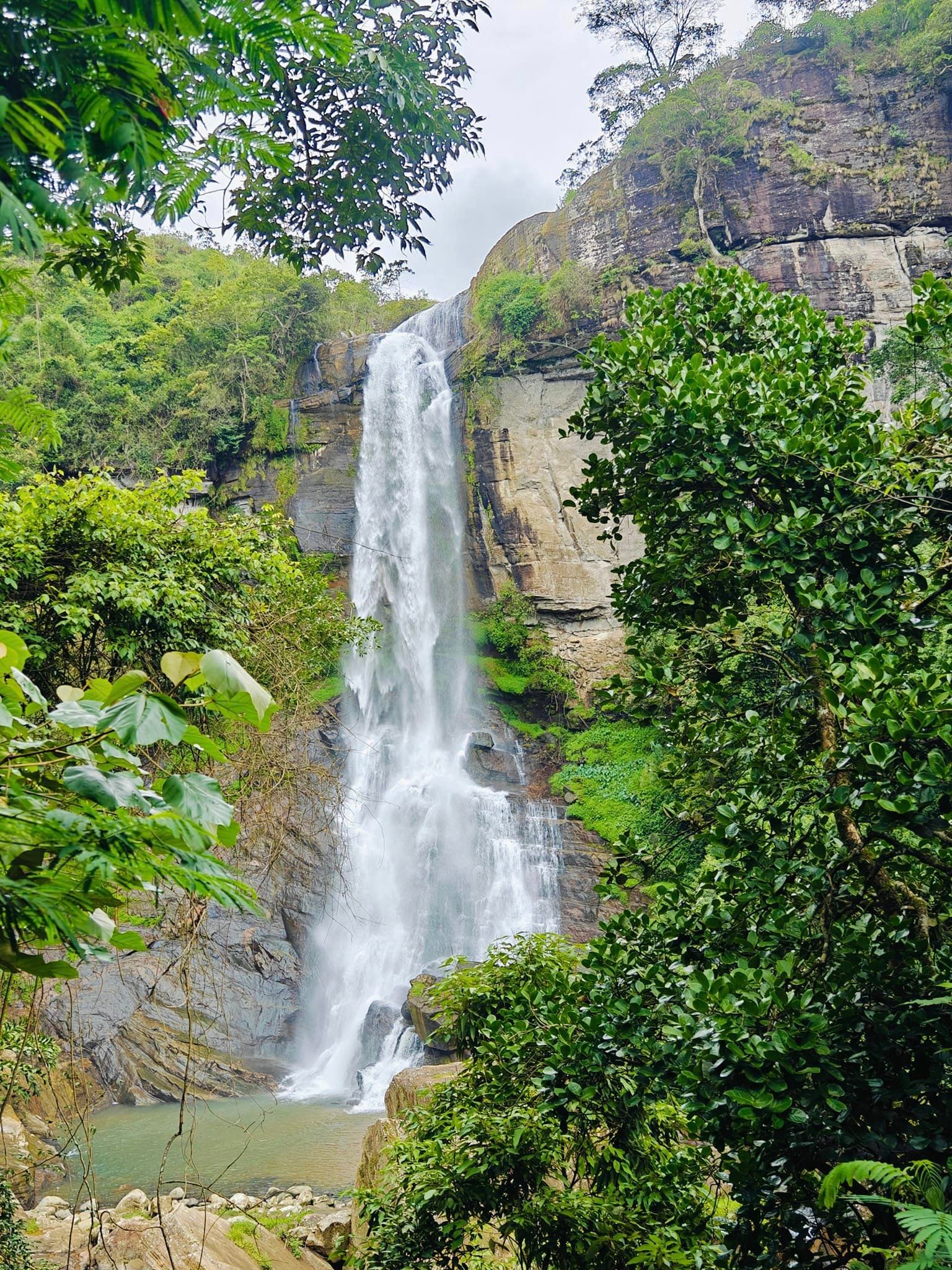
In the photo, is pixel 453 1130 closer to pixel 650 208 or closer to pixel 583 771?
pixel 583 771

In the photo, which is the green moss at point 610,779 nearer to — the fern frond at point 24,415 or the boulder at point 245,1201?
the boulder at point 245,1201

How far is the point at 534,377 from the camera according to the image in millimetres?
20375

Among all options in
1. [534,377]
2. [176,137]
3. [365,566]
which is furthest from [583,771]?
[176,137]

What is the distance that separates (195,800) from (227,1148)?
10.1 m

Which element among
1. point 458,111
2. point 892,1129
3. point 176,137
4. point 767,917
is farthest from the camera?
point 458,111

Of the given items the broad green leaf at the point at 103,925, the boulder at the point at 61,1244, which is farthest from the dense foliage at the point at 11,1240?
the broad green leaf at the point at 103,925

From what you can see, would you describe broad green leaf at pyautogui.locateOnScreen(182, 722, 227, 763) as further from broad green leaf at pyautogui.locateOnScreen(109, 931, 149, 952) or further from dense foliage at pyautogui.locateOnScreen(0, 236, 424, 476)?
dense foliage at pyautogui.locateOnScreen(0, 236, 424, 476)

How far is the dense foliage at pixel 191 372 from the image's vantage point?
21.6m

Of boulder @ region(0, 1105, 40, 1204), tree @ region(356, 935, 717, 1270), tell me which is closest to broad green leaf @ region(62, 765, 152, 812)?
tree @ region(356, 935, 717, 1270)

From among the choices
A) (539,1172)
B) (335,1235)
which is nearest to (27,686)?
(539,1172)

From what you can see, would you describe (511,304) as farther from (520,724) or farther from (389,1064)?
(389,1064)

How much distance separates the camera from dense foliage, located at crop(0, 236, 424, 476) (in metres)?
21.6

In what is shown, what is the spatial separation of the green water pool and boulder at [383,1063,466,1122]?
127 centimetres

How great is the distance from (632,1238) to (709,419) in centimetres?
295
